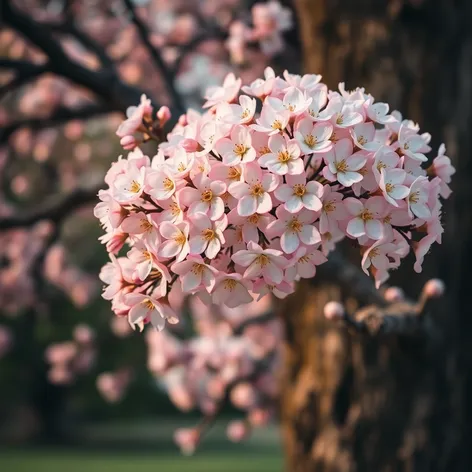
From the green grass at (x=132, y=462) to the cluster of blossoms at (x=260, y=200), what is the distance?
14.7 metres

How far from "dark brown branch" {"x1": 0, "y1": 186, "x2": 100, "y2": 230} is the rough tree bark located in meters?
1.27

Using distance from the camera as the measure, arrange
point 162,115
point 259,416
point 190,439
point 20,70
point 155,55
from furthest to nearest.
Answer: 1. point 259,416
2. point 190,439
3. point 155,55
4. point 20,70
5. point 162,115

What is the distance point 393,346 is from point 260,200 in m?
2.43

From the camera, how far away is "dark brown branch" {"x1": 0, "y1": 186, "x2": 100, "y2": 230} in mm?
4148

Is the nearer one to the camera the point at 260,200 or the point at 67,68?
the point at 260,200

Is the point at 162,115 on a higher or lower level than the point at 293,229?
higher

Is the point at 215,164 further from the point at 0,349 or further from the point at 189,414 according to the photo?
the point at 189,414

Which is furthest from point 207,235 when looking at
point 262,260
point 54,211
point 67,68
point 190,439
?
point 190,439

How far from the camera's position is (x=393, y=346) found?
3928mm

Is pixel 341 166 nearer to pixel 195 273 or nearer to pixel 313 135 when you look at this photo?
pixel 313 135

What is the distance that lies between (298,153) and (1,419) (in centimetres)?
2266

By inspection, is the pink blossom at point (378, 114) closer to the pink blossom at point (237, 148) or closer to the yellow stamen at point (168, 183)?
the pink blossom at point (237, 148)

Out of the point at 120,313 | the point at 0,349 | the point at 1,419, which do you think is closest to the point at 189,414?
the point at 1,419

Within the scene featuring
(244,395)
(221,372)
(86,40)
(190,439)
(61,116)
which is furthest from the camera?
(221,372)
